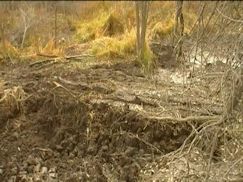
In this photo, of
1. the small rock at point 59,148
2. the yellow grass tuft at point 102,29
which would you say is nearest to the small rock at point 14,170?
the small rock at point 59,148

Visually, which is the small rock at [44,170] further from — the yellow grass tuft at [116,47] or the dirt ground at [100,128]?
the yellow grass tuft at [116,47]

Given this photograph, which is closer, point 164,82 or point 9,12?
point 164,82

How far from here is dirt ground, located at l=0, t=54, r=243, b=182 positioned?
4.25 meters

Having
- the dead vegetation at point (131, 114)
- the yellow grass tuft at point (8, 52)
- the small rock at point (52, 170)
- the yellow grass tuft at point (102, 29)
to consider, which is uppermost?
the yellow grass tuft at point (102, 29)

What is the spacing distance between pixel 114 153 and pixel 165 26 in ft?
11.0

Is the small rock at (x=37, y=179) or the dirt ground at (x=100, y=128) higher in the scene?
the dirt ground at (x=100, y=128)

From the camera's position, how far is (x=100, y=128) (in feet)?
15.2

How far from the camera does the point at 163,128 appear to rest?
4.59 meters

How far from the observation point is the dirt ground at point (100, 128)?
4.25 m

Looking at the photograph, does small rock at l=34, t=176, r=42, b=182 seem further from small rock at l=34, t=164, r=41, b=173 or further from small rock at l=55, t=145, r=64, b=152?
small rock at l=55, t=145, r=64, b=152

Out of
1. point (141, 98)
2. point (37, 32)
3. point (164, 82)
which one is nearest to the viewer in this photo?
point (141, 98)

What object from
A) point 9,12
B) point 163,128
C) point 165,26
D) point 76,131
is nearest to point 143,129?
point 163,128

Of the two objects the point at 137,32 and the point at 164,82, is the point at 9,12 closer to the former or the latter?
the point at 137,32

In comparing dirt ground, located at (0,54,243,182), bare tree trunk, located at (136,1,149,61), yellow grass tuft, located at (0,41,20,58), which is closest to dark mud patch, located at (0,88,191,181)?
dirt ground, located at (0,54,243,182)
